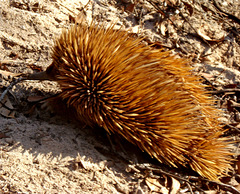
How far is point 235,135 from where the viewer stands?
12.5 ft

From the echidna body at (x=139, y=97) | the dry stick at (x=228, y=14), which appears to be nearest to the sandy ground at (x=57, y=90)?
the dry stick at (x=228, y=14)

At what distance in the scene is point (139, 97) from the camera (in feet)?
8.98

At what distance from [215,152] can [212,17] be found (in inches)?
117

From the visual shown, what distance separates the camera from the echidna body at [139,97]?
2.77 metres

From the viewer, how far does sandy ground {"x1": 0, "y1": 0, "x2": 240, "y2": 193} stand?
8.21 feet

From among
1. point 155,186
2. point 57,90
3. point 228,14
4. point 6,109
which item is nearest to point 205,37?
point 228,14

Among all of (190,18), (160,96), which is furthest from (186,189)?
(190,18)

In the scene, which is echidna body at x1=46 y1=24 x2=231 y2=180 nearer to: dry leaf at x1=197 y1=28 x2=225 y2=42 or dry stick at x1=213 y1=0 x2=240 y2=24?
dry leaf at x1=197 y1=28 x2=225 y2=42

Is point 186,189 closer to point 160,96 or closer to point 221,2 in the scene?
point 160,96

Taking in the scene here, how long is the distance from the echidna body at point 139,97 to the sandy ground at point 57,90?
323mm

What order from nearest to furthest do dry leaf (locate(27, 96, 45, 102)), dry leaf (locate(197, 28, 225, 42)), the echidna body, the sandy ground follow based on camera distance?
the sandy ground < the echidna body < dry leaf (locate(27, 96, 45, 102)) < dry leaf (locate(197, 28, 225, 42))

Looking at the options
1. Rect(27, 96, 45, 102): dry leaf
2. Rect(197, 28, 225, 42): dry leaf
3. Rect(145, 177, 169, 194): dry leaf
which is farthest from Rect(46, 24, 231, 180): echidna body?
Rect(197, 28, 225, 42): dry leaf

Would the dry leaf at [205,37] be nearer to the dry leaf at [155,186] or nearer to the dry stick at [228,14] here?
the dry stick at [228,14]

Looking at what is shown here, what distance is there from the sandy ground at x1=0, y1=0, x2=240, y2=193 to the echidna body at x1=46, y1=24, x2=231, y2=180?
323mm
